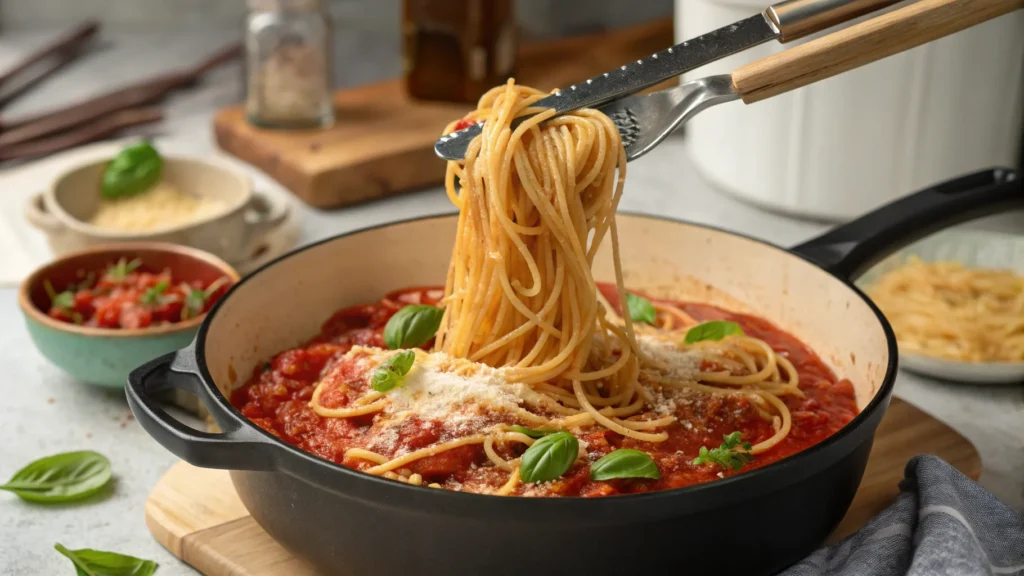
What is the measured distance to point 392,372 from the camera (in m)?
2.24

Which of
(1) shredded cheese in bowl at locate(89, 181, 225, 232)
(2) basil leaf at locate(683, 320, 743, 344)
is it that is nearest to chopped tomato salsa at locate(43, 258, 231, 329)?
(1) shredded cheese in bowl at locate(89, 181, 225, 232)

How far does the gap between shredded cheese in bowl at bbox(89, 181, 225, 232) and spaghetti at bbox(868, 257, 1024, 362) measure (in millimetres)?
2109

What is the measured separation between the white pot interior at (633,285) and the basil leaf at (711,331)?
0.22 m

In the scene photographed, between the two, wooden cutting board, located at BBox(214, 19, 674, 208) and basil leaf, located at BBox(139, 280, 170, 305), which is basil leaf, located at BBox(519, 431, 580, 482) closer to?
basil leaf, located at BBox(139, 280, 170, 305)

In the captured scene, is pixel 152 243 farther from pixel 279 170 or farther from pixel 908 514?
pixel 908 514

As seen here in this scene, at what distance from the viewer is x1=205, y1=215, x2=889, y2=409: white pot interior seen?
256 cm

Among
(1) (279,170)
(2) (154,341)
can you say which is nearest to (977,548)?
(2) (154,341)

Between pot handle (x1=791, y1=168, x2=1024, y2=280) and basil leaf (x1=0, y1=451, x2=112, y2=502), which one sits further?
pot handle (x1=791, y1=168, x2=1024, y2=280)

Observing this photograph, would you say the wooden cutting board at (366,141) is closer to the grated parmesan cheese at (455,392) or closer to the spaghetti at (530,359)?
the spaghetti at (530,359)

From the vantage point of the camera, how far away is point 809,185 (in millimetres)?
3855

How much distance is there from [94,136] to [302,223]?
1.19 m

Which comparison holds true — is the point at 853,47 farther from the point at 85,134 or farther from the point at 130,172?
the point at 85,134

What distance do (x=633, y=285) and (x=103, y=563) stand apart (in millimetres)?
1479

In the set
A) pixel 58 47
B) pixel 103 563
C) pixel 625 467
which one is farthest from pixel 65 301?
pixel 58 47
